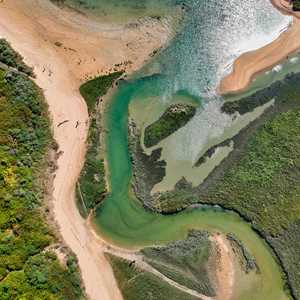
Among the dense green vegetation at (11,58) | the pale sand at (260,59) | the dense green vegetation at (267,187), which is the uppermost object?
the dense green vegetation at (11,58)

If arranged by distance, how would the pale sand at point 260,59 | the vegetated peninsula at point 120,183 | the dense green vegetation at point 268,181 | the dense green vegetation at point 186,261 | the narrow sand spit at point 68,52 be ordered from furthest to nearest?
the pale sand at point 260,59, the narrow sand spit at point 68,52, the dense green vegetation at point 268,181, the dense green vegetation at point 186,261, the vegetated peninsula at point 120,183

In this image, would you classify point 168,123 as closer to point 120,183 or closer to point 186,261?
point 120,183

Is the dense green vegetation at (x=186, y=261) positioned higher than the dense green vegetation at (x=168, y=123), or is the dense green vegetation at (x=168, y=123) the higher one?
the dense green vegetation at (x=168, y=123)

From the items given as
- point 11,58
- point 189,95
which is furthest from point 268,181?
point 11,58

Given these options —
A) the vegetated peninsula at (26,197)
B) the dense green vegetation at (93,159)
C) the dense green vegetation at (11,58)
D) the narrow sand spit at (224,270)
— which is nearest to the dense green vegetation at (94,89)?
the dense green vegetation at (93,159)

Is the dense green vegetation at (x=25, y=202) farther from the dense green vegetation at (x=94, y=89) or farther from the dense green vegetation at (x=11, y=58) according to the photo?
the dense green vegetation at (x=94, y=89)
